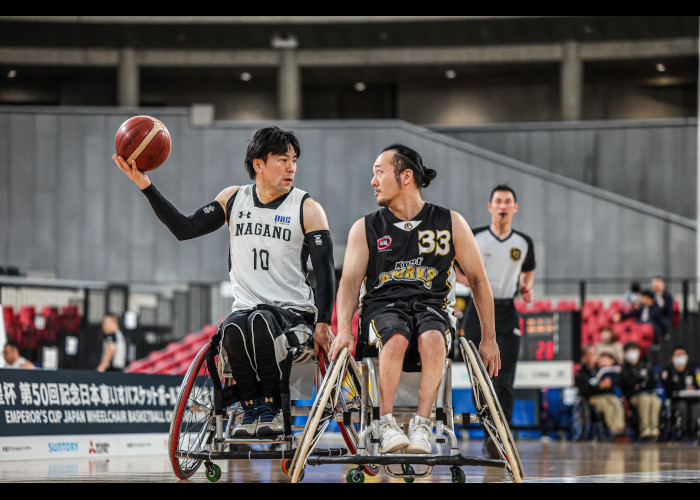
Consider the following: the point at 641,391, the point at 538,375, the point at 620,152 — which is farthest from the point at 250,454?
the point at 620,152

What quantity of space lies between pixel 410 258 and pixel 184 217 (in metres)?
1.14

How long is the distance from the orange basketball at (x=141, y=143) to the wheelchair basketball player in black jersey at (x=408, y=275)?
3.54 feet

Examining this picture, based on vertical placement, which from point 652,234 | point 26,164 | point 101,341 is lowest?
point 101,341

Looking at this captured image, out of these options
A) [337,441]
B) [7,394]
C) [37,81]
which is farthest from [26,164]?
[7,394]

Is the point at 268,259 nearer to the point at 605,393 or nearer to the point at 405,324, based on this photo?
the point at 405,324

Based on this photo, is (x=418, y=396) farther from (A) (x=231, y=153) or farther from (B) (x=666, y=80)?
(B) (x=666, y=80)

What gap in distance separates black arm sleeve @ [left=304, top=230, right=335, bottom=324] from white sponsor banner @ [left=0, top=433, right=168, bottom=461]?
3.57 metres

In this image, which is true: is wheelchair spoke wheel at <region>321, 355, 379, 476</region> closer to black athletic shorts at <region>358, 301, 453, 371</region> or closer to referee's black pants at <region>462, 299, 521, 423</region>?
black athletic shorts at <region>358, 301, 453, 371</region>

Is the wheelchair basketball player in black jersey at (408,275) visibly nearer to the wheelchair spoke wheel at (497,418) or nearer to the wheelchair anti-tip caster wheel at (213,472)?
the wheelchair spoke wheel at (497,418)

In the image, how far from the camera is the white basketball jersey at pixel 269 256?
4770 mm

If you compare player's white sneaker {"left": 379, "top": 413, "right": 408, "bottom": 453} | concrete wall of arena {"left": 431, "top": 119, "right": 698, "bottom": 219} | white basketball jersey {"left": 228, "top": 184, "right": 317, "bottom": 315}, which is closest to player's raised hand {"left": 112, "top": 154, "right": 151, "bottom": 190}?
white basketball jersey {"left": 228, "top": 184, "right": 317, "bottom": 315}

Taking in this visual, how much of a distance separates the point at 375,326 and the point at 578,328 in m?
8.38

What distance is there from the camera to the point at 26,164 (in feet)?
66.3

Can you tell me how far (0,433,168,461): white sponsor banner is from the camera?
23.7 ft
